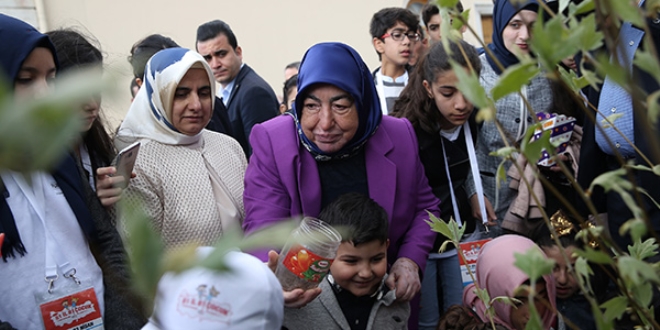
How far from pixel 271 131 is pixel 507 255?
97 cm

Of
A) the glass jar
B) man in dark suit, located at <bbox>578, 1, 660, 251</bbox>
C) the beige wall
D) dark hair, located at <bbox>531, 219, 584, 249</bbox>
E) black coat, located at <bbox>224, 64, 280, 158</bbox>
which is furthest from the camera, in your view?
the beige wall

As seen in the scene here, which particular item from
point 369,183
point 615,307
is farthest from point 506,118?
point 615,307

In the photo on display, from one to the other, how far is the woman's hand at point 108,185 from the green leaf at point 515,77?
1.78 meters

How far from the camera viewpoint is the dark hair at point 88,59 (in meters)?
2.61

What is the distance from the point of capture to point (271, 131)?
287cm

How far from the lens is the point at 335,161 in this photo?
285cm

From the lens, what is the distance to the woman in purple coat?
2754 mm

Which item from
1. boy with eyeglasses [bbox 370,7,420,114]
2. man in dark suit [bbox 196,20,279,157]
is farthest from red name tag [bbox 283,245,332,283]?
man in dark suit [bbox 196,20,279,157]

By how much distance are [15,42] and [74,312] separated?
0.72 metres

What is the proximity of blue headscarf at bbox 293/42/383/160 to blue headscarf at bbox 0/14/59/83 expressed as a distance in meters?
1.01

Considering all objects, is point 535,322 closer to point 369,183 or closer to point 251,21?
point 369,183

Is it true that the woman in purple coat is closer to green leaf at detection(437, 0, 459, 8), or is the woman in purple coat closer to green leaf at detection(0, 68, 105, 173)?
green leaf at detection(437, 0, 459, 8)

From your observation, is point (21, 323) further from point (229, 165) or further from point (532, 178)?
point (532, 178)

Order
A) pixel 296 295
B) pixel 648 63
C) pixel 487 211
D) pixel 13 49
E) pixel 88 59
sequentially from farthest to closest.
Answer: pixel 487 211, pixel 88 59, pixel 296 295, pixel 13 49, pixel 648 63
